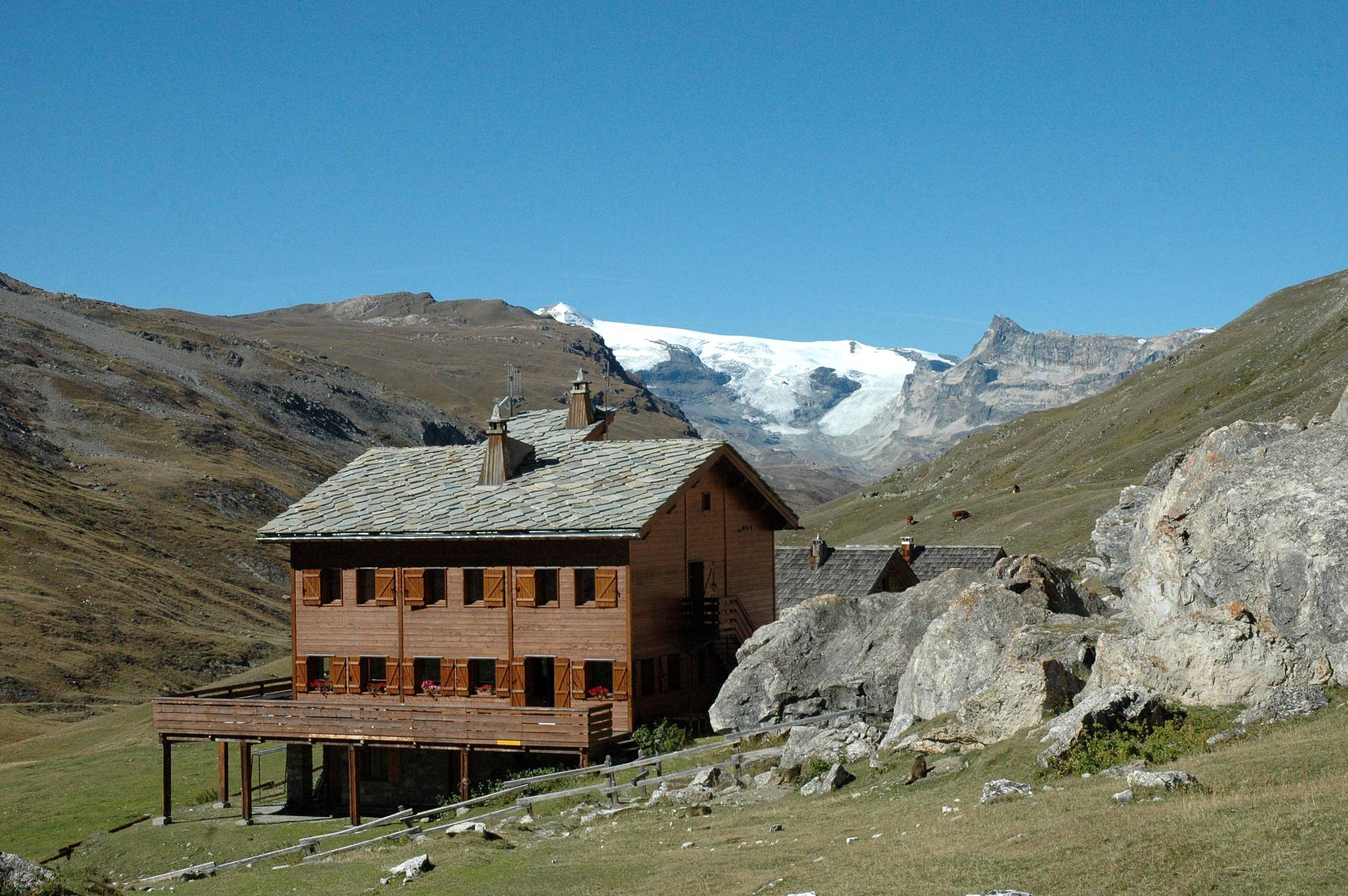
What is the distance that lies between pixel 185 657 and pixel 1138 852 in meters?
81.0

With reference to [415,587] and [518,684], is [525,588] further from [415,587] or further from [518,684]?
[415,587]

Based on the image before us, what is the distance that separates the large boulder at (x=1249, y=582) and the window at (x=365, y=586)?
28158 mm

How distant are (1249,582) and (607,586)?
22574mm

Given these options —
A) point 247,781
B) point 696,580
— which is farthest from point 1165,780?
point 247,781

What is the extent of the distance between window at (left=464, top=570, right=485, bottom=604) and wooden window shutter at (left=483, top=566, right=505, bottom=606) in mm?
585

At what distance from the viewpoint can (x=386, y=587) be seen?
144ft

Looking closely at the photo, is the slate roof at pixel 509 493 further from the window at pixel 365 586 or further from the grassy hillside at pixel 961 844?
the grassy hillside at pixel 961 844

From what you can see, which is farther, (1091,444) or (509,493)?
(1091,444)


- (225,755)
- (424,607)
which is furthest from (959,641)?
(225,755)

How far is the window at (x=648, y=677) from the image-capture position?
135 ft

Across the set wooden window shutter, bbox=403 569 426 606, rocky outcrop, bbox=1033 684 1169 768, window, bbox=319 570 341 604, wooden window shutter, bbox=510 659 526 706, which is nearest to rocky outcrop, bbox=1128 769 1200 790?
rocky outcrop, bbox=1033 684 1169 768

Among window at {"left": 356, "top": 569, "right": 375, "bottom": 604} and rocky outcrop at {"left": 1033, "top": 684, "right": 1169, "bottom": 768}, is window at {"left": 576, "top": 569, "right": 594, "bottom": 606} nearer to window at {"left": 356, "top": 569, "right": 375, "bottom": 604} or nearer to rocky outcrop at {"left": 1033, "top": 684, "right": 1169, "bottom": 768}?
window at {"left": 356, "top": 569, "right": 375, "bottom": 604}

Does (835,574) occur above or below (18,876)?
above

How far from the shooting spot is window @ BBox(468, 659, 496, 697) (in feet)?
139
